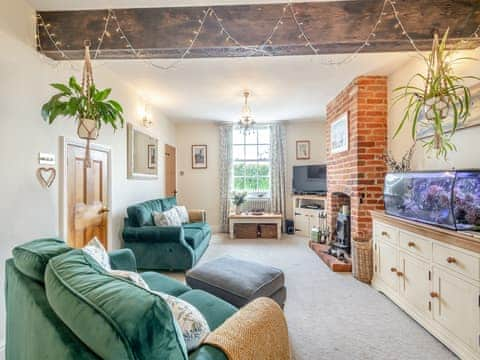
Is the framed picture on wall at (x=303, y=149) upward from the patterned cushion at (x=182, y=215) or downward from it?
upward

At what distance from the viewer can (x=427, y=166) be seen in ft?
8.48

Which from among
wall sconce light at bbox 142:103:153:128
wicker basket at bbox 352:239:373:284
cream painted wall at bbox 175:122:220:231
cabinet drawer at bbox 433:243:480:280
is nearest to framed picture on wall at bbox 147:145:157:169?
wall sconce light at bbox 142:103:153:128

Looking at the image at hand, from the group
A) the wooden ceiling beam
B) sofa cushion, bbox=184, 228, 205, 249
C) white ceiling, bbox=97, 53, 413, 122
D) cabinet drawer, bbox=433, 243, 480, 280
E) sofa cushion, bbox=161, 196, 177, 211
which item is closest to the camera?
cabinet drawer, bbox=433, 243, 480, 280

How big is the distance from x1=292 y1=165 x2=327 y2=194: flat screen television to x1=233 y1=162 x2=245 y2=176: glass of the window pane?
120 centimetres

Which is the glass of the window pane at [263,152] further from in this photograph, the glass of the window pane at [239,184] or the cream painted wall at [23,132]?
the cream painted wall at [23,132]

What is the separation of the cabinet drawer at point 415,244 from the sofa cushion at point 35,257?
245 centimetres

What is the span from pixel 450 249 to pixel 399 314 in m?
0.90

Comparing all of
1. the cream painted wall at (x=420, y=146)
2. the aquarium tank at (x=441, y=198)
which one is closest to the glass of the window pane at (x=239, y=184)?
the cream painted wall at (x=420, y=146)

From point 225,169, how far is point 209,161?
44cm

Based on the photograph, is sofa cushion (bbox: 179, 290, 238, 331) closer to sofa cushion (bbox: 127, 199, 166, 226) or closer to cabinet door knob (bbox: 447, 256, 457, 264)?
cabinet door knob (bbox: 447, 256, 457, 264)

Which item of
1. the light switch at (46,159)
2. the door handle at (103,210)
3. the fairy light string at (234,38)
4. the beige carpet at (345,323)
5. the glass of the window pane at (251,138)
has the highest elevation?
the fairy light string at (234,38)

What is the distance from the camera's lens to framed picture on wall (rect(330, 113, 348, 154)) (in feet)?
12.1

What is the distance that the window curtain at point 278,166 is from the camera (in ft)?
19.8

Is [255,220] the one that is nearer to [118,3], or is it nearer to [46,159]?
[46,159]
